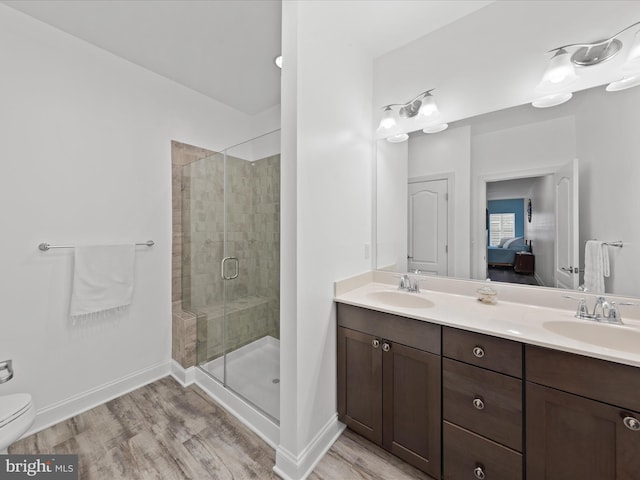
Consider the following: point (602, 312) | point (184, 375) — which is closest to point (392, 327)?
point (602, 312)

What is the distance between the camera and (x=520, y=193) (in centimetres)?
152

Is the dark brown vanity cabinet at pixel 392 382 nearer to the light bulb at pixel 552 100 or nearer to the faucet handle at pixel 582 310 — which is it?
the faucet handle at pixel 582 310

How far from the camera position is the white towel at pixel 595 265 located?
4.18 ft

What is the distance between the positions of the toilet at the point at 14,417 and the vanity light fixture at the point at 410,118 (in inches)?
108

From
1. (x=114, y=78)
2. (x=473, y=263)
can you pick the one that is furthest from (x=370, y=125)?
(x=114, y=78)

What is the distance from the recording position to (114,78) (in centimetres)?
200

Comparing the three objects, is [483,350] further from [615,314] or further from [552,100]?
[552,100]

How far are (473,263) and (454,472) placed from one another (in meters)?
1.12

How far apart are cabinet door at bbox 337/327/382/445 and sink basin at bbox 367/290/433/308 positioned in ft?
1.01

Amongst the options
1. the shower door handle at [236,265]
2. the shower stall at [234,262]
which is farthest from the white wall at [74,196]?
the shower door handle at [236,265]

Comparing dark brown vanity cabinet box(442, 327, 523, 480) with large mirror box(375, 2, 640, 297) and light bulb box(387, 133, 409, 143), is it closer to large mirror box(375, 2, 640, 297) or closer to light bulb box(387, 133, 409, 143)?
large mirror box(375, 2, 640, 297)

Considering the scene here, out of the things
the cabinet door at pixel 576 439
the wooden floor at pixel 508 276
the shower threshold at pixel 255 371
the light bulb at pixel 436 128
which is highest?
the light bulb at pixel 436 128

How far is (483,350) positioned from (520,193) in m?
1.00

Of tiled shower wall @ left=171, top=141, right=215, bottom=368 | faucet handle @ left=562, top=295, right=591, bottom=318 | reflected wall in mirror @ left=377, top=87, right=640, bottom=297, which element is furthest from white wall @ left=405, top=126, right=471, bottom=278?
tiled shower wall @ left=171, top=141, right=215, bottom=368
